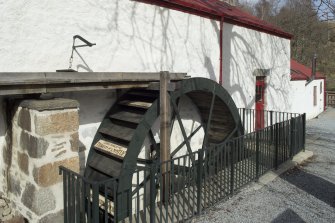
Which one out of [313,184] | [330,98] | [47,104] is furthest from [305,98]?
[47,104]

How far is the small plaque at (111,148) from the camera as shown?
461 cm

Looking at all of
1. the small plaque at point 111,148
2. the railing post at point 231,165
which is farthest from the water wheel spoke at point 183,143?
the small plaque at point 111,148

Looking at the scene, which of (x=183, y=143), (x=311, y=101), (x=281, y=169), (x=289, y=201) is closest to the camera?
(x=289, y=201)

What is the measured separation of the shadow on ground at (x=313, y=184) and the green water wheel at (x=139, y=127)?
143 cm

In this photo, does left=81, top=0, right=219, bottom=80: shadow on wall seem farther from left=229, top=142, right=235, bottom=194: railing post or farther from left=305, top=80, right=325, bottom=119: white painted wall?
left=305, top=80, right=325, bottom=119: white painted wall

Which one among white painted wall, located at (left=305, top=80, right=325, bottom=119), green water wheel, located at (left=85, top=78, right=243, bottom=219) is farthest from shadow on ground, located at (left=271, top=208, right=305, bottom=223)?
white painted wall, located at (left=305, top=80, right=325, bottom=119)

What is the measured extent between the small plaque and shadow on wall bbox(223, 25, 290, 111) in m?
4.16

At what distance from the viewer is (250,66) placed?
9.34 m

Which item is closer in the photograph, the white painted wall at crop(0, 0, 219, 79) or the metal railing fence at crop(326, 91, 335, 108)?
the white painted wall at crop(0, 0, 219, 79)

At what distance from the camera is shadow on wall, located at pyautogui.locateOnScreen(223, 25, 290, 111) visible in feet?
27.3

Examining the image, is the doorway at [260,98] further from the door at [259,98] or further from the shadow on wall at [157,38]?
the shadow on wall at [157,38]

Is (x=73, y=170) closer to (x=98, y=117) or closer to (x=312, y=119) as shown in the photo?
(x=98, y=117)

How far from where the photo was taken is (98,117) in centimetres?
521

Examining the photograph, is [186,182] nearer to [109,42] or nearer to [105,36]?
[109,42]
